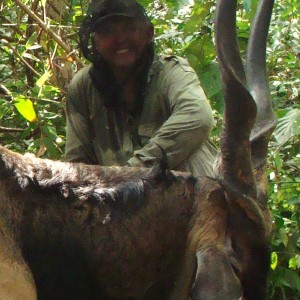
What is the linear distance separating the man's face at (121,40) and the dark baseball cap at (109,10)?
3 cm

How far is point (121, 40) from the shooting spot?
525 cm

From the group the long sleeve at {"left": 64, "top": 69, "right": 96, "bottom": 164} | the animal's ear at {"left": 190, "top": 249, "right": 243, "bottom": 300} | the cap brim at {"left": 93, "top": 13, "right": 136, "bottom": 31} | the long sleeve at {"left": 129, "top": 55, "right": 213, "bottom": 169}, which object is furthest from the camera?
the long sleeve at {"left": 64, "top": 69, "right": 96, "bottom": 164}

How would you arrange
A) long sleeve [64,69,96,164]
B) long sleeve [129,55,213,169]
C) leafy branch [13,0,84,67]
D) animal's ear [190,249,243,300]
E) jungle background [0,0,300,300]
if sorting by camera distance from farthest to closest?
leafy branch [13,0,84,67], jungle background [0,0,300,300], long sleeve [64,69,96,164], long sleeve [129,55,213,169], animal's ear [190,249,243,300]

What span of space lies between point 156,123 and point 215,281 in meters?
2.26

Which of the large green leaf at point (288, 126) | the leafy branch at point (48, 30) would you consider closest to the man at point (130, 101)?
the large green leaf at point (288, 126)

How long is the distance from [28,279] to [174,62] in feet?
8.43

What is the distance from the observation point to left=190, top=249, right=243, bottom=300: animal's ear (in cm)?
343

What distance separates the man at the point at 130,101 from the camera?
5.14m

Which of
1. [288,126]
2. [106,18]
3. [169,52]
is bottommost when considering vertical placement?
[288,126]

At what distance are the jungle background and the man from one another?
70 cm

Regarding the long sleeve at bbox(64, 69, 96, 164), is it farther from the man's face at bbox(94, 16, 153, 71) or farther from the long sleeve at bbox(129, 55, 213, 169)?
the long sleeve at bbox(129, 55, 213, 169)

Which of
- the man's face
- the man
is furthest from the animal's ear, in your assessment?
the man's face

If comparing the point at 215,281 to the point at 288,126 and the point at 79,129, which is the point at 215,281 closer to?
the point at 79,129

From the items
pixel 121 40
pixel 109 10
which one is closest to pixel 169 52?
pixel 121 40
